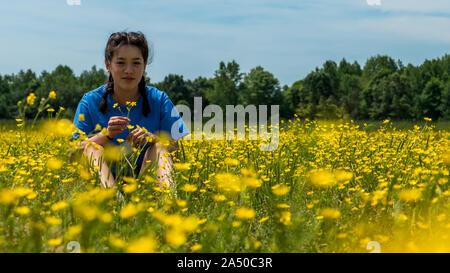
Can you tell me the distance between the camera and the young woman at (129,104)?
3.33 meters

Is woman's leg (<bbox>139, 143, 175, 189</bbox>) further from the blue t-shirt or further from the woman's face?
the woman's face

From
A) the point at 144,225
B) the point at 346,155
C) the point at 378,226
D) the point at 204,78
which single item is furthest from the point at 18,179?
the point at 204,78

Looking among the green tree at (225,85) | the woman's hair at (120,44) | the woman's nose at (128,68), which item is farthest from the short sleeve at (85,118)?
the green tree at (225,85)

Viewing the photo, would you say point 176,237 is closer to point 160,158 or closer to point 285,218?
point 285,218

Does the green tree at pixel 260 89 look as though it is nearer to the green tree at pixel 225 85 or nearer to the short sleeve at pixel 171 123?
the green tree at pixel 225 85

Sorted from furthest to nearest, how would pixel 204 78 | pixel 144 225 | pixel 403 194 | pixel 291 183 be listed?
pixel 204 78 → pixel 291 183 → pixel 403 194 → pixel 144 225

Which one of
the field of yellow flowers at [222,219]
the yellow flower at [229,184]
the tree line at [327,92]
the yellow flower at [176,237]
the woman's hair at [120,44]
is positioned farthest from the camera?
the tree line at [327,92]

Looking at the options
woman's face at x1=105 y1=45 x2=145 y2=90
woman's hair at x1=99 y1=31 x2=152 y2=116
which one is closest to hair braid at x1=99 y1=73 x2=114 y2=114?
woman's hair at x1=99 y1=31 x2=152 y2=116

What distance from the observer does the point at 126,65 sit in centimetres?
342

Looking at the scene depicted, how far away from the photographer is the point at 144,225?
189cm

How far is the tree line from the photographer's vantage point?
51.3m

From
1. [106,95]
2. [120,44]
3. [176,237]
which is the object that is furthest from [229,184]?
[106,95]

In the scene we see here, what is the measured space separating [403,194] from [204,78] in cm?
7785

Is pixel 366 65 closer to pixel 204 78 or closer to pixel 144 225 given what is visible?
pixel 204 78
